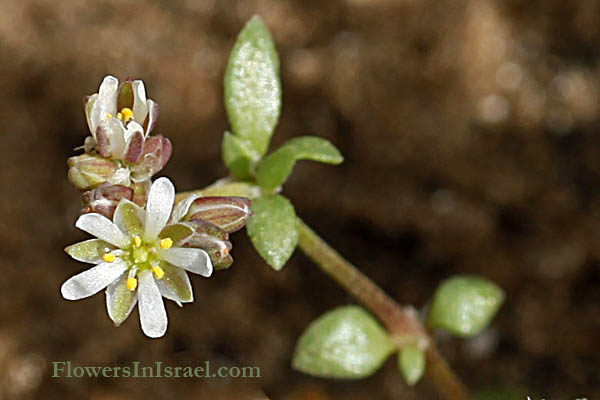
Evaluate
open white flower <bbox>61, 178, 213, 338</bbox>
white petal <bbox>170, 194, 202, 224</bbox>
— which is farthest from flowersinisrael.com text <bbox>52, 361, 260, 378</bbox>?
white petal <bbox>170, 194, 202, 224</bbox>

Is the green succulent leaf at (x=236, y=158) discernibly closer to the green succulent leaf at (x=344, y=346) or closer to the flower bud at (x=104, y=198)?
the flower bud at (x=104, y=198)

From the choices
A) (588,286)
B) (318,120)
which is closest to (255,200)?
(318,120)

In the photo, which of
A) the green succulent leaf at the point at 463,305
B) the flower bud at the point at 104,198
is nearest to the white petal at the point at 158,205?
the flower bud at the point at 104,198

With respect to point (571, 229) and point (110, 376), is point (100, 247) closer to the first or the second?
point (110, 376)

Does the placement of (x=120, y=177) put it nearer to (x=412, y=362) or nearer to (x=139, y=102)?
(x=139, y=102)

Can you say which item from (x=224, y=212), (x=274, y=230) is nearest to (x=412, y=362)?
(x=274, y=230)

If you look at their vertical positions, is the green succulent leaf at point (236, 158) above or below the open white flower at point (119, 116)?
below

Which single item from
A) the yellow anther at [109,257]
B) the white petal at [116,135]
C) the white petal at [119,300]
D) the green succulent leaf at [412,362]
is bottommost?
the green succulent leaf at [412,362]
